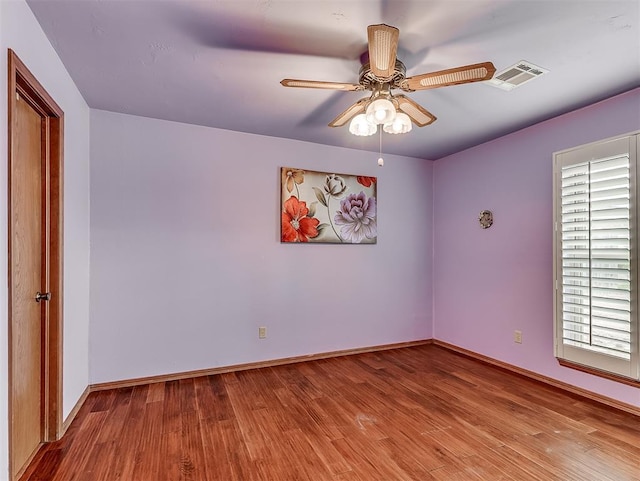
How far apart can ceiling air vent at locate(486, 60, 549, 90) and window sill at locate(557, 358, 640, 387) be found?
2.17 meters

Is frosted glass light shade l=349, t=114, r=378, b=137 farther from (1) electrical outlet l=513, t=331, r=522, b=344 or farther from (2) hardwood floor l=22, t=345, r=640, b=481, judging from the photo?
(1) electrical outlet l=513, t=331, r=522, b=344

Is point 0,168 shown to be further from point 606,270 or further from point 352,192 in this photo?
point 606,270

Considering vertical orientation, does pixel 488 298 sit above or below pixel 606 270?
below

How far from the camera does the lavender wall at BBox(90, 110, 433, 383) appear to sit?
296 cm

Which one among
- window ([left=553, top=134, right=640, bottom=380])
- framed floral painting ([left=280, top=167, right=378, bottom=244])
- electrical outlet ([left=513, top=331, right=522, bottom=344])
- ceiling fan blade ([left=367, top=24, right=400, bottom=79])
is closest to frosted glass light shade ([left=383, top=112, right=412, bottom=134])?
ceiling fan blade ([left=367, top=24, right=400, bottom=79])

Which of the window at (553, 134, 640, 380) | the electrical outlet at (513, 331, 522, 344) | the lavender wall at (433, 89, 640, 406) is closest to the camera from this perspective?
the window at (553, 134, 640, 380)

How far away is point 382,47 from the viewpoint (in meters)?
1.56

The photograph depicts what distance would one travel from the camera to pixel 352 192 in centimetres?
394

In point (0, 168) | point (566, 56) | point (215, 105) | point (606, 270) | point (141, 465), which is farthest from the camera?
point (215, 105)

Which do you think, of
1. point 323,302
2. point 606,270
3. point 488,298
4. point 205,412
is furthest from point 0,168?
point 488,298

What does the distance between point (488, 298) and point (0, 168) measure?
4033mm

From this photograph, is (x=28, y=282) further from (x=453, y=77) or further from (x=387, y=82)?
(x=453, y=77)

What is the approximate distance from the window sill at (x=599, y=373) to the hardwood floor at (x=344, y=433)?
0.26 metres

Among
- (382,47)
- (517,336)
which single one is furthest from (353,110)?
(517,336)
